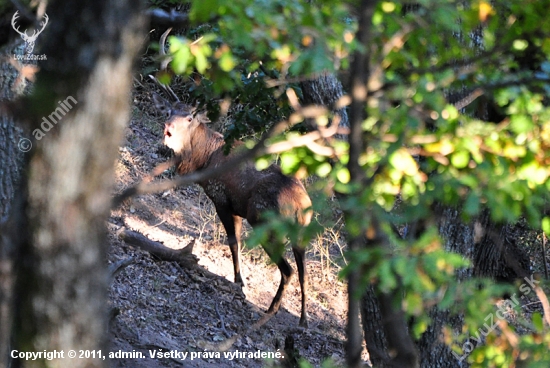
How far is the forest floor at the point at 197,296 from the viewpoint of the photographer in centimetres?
754

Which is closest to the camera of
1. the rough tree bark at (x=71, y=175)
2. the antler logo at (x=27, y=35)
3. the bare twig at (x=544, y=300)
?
the rough tree bark at (x=71, y=175)

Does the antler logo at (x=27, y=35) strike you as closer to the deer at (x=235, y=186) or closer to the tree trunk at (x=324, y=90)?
the tree trunk at (x=324, y=90)

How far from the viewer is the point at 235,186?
29.8 feet

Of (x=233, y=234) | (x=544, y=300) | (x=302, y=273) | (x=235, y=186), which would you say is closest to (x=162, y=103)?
(x=235, y=186)

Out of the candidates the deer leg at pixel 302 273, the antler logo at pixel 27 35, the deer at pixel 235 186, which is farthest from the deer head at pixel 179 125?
the antler logo at pixel 27 35

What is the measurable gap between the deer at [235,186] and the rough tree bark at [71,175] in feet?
18.8

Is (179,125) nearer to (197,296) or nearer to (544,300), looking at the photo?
(197,296)

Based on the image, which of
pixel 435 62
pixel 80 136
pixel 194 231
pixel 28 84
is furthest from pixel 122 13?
pixel 194 231

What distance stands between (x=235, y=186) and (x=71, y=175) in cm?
683

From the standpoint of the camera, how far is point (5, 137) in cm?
551

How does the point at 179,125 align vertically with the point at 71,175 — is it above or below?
above

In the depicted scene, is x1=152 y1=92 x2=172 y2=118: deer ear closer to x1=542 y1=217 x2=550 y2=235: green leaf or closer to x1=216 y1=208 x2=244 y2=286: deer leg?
x1=216 y1=208 x2=244 y2=286: deer leg

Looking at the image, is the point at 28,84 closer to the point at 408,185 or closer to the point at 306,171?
the point at 306,171

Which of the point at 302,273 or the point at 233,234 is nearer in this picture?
the point at 302,273
